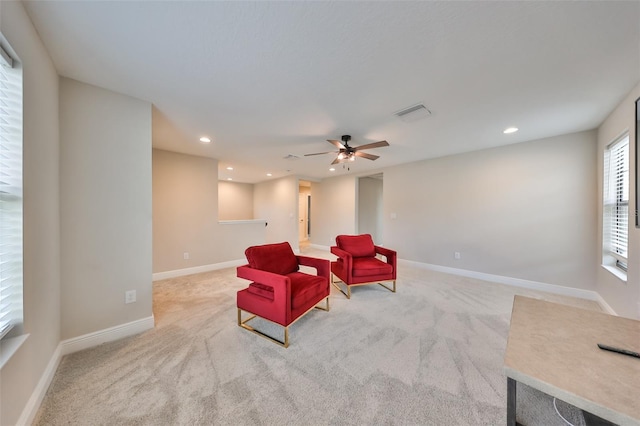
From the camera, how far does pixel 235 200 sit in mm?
8172

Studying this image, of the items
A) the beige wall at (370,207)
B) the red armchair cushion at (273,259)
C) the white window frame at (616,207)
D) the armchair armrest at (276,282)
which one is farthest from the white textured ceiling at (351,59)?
the beige wall at (370,207)

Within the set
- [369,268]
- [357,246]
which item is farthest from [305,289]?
[357,246]

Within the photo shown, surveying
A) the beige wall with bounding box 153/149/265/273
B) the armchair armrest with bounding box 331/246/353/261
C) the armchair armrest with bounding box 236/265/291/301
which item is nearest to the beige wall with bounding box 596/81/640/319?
the armchair armrest with bounding box 331/246/353/261

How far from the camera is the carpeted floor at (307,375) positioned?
1.32 meters

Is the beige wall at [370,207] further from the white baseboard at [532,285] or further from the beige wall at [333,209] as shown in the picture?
the white baseboard at [532,285]

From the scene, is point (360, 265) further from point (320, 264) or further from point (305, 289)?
point (305, 289)

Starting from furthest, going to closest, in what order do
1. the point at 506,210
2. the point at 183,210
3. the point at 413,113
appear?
the point at 183,210, the point at 506,210, the point at 413,113

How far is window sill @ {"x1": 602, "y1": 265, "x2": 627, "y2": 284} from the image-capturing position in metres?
2.33

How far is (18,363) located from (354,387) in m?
1.99

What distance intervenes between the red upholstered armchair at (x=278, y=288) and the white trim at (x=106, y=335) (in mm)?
981

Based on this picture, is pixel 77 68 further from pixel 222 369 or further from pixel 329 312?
pixel 329 312

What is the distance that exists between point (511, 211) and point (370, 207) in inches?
146

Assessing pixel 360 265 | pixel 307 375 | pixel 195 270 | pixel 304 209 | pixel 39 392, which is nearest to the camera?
pixel 39 392

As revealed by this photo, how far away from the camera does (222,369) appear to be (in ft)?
5.54
